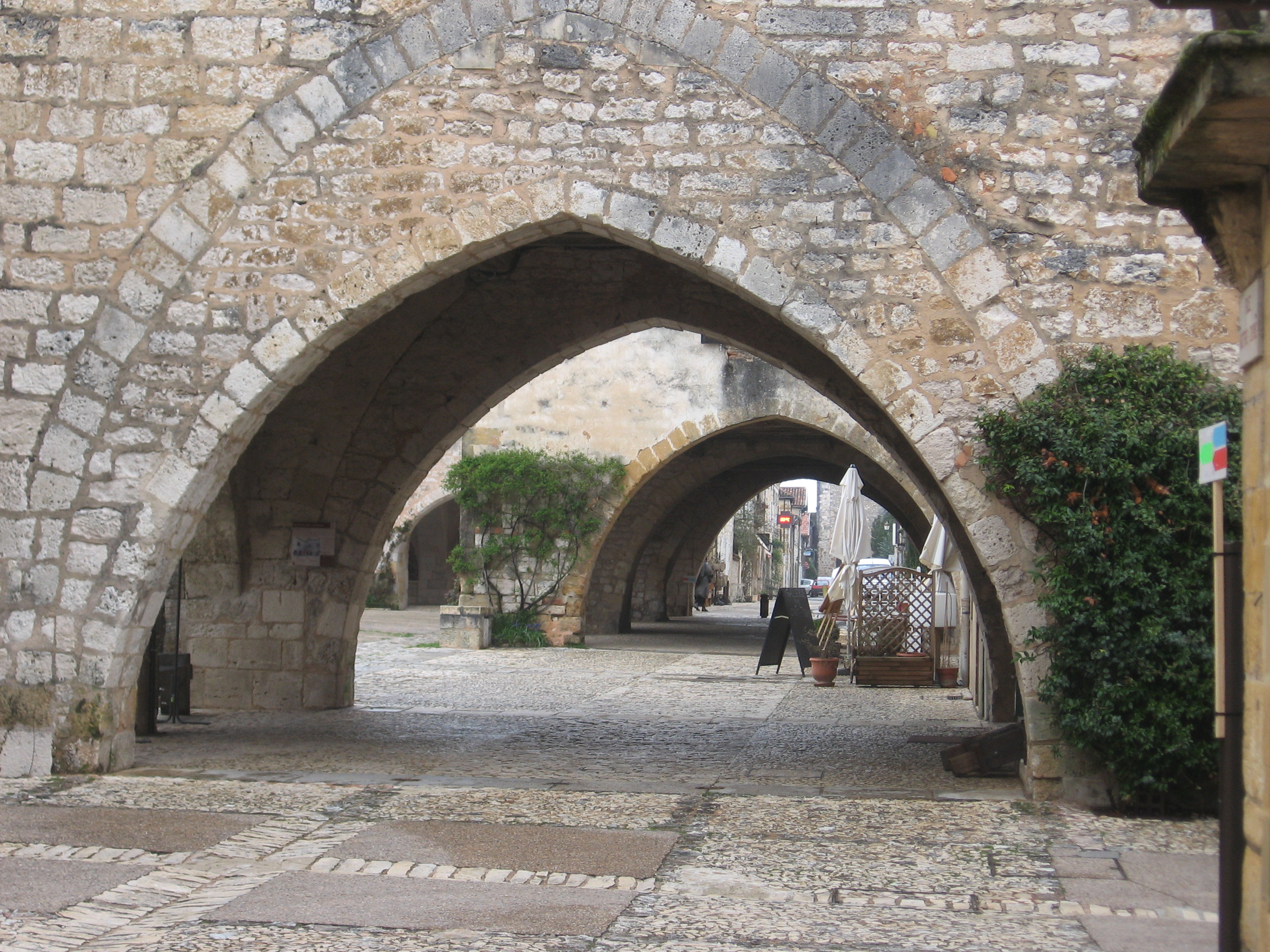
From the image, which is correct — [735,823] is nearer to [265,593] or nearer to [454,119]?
[454,119]

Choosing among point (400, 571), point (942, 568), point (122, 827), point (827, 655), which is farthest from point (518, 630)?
point (122, 827)

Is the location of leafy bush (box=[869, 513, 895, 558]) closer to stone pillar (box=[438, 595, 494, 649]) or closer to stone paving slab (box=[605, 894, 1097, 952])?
stone pillar (box=[438, 595, 494, 649])

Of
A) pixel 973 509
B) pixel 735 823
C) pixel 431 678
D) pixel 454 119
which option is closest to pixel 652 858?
pixel 735 823

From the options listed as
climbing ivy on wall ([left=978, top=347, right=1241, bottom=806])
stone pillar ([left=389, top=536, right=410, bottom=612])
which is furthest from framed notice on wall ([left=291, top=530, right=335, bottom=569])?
stone pillar ([left=389, top=536, right=410, bottom=612])

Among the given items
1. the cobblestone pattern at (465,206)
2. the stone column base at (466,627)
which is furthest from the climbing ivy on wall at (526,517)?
the cobblestone pattern at (465,206)

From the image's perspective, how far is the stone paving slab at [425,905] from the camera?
3.40 meters

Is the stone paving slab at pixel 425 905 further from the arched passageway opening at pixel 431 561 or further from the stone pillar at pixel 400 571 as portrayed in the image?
the arched passageway opening at pixel 431 561

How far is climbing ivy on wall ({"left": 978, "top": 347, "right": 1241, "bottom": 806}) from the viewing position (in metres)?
4.66

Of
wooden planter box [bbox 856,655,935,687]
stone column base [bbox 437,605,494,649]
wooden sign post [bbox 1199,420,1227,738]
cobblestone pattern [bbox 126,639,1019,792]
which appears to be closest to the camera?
wooden sign post [bbox 1199,420,1227,738]

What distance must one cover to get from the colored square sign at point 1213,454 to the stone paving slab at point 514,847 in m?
2.00

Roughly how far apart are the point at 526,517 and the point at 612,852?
1033 centimetres

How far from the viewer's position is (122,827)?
4.52 m

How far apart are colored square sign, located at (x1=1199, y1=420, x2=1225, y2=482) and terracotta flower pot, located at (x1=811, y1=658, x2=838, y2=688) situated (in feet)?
26.0

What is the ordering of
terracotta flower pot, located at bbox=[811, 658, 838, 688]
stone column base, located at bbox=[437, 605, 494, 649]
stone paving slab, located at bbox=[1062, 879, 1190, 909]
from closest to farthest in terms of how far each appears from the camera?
stone paving slab, located at bbox=[1062, 879, 1190, 909]
terracotta flower pot, located at bbox=[811, 658, 838, 688]
stone column base, located at bbox=[437, 605, 494, 649]
